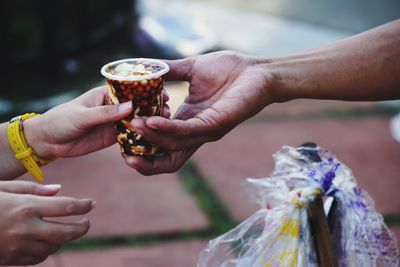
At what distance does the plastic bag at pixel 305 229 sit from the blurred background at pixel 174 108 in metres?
1.40

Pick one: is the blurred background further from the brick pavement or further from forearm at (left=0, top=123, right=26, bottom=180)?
forearm at (left=0, top=123, right=26, bottom=180)

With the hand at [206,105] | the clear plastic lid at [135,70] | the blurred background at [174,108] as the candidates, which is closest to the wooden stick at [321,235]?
the hand at [206,105]

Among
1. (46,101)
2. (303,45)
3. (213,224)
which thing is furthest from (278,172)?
(303,45)

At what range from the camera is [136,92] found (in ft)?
6.30

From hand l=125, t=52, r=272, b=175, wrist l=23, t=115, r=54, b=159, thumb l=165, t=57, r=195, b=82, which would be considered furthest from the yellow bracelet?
thumb l=165, t=57, r=195, b=82

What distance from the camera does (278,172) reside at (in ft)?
6.71

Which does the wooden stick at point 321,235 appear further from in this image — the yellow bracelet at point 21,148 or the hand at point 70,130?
the yellow bracelet at point 21,148

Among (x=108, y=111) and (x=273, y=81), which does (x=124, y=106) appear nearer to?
(x=108, y=111)

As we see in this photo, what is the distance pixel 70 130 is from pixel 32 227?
1.97 ft

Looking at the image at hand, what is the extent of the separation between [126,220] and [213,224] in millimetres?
502

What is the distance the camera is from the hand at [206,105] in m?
1.99

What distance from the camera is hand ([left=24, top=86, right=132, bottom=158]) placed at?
2.13m

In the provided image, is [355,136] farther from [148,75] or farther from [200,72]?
[148,75]

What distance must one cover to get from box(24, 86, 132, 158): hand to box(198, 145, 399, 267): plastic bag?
58 centimetres
